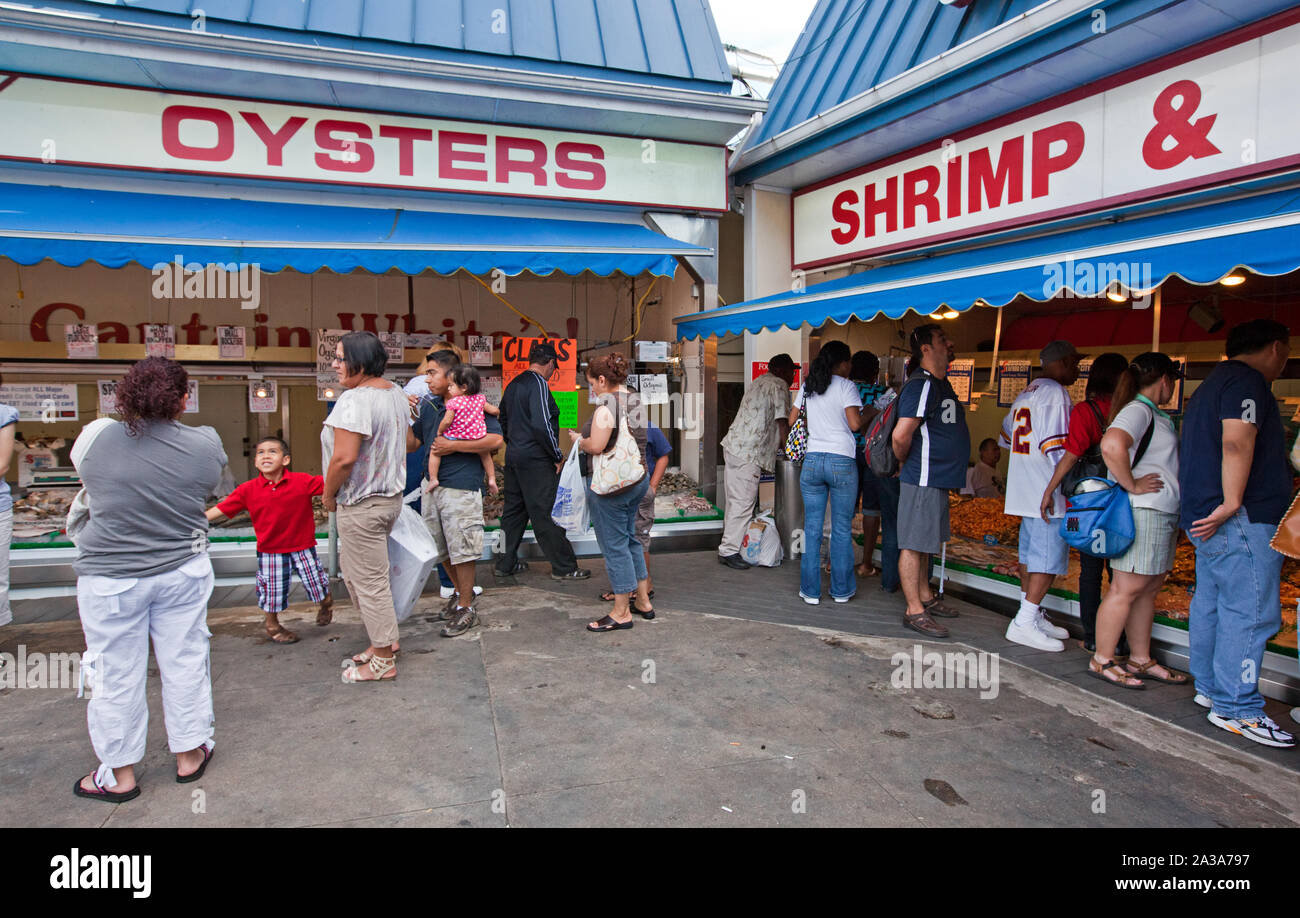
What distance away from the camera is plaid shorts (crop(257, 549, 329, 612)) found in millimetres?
4688

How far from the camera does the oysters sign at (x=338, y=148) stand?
19.5 feet

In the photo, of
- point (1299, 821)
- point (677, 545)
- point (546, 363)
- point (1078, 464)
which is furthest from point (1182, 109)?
point (677, 545)

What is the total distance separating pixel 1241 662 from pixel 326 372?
23.7 ft

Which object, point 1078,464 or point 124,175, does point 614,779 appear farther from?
point 124,175

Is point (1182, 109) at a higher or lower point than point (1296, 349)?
higher

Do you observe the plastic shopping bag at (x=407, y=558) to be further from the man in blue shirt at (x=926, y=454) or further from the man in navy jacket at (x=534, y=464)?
the man in blue shirt at (x=926, y=454)

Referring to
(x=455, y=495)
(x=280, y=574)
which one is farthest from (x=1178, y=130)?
(x=280, y=574)

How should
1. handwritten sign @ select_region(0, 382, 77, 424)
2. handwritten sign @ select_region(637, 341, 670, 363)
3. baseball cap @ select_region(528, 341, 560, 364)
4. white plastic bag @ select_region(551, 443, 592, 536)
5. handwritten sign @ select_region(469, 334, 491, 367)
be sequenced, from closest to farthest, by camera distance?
1. white plastic bag @ select_region(551, 443, 592, 536)
2. baseball cap @ select_region(528, 341, 560, 364)
3. handwritten sign @ select_region(0, 382, 77, 424)
4. handwritten sign @ select_region(637, 341, 670, 363)
5. handwritten sign @ select_region(469, 334, 491, 367)

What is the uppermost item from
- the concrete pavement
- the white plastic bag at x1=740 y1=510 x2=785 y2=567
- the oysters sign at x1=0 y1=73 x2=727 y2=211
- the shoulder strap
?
the oysters sign at x1=0 y1=73 x2=727 y2=211

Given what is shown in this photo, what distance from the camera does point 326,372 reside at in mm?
7375

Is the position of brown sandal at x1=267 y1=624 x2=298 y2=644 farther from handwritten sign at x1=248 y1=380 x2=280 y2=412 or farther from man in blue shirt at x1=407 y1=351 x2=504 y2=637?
handwritten sign at x1=248 y1=380 x2=280 y2=412

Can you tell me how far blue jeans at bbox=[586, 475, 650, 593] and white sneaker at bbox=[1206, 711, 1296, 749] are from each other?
326 centimetres

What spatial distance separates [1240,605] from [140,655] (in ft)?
16.0

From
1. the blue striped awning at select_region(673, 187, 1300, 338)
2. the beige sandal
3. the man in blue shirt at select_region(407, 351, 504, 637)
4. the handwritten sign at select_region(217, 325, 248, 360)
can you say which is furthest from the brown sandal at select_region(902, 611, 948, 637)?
the handwritten sign at select_region(217, 325, 248, 360)
